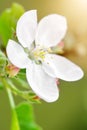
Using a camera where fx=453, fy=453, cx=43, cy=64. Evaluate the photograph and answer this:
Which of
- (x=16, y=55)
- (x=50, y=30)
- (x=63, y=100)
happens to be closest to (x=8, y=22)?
(x=50, y=30)

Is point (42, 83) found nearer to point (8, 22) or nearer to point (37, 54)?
point (37, 54)

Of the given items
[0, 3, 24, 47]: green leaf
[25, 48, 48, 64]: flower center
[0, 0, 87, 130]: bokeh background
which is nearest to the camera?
[25, 48, 48, 64]: flower center

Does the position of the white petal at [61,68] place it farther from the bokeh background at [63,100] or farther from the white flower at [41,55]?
the bokeh background at [63,100]

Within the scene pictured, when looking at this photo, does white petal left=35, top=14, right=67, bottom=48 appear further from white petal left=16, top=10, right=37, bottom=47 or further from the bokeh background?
the bokeh background

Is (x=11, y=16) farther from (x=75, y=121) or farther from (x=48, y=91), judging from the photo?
(x=75, y=121)

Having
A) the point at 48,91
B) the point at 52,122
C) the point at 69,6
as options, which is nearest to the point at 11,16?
the point at 48,91

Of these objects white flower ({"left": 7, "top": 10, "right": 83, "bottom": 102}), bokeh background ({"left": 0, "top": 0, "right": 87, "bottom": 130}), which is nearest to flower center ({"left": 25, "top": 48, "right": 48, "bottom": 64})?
white flower ({"left": 7, "top": 10, "right": 83, "bottom": 102})
